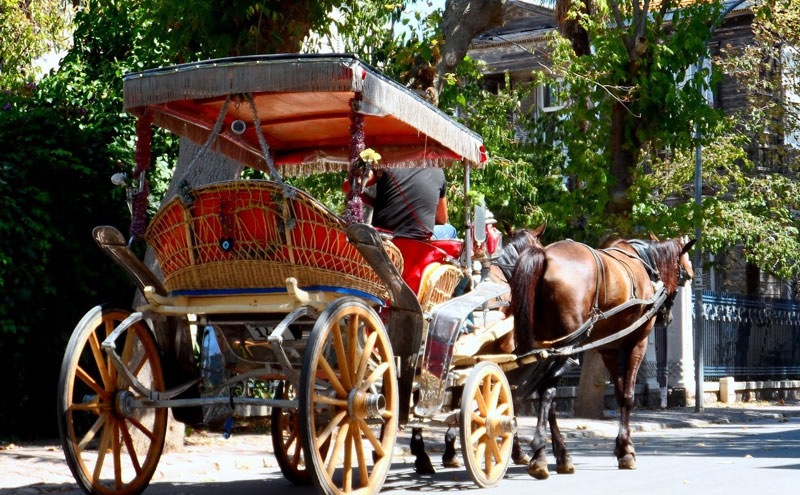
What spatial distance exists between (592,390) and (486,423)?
30.9 ft

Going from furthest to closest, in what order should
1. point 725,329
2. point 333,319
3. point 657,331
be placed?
1. point 725,329
2. point 657,331
3. point 333,319

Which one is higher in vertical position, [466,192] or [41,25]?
[41,25]

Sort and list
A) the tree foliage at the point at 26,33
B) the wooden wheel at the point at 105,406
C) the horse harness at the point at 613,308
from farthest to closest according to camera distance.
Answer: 1. the tree foliage at the point at 26,33
2. the horse harness at the point at 613,308
3. the wooden wheel at the point at 105,406

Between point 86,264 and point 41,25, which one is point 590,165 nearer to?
point 86,264

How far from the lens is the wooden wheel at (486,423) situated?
8.35m

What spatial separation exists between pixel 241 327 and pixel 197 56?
4902 millimetres

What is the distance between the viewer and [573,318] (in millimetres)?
10375

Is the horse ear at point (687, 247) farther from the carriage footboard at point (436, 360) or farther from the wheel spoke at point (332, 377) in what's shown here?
the wheel spoke at point (332, 377)

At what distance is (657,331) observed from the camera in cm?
2164

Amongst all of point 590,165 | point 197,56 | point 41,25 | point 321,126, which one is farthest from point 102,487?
point 41,25

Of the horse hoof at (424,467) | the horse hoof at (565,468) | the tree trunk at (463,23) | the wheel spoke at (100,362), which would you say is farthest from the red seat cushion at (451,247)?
the tree trunk at (463,23)

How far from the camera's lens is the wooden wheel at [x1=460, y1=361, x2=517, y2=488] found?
835 cm

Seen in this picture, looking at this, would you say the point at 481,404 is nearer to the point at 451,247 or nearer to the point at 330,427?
the point at 451,247

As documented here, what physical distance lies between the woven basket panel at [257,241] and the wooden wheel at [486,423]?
51.4 inches
